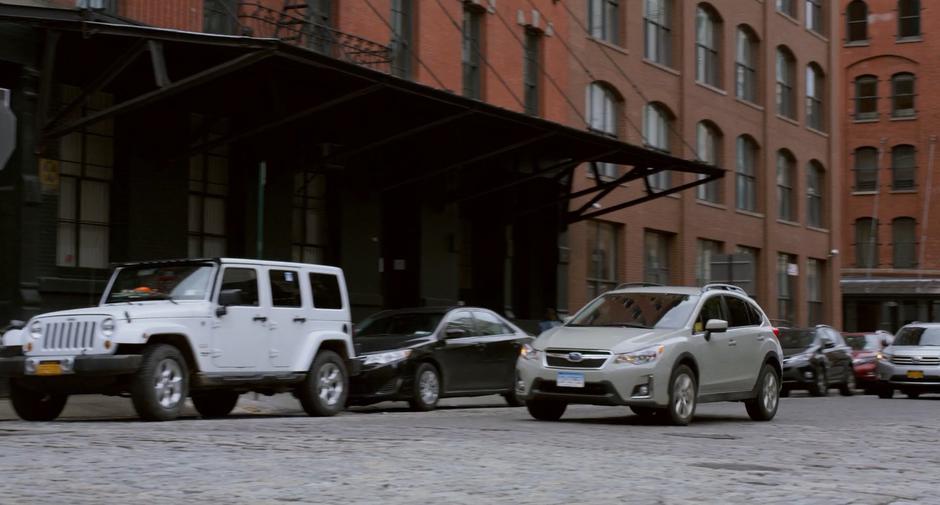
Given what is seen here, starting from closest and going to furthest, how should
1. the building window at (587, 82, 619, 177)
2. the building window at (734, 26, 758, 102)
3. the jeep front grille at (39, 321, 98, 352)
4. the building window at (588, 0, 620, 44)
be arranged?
the jeep front grille at (39, 321, 98, 352) → the building window at (587, 82, 619, 177) → the building window at (588, 0, 620, 44) → the building window at (734, 26, 758, 102)

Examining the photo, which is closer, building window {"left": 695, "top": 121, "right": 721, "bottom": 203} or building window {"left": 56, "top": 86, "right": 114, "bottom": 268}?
building window {"left": 56, "top": 86, "right": 114, "bottom": 268}

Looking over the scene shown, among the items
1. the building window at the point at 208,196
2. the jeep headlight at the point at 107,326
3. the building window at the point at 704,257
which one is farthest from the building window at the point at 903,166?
the jeep headlight at the point at 107,326

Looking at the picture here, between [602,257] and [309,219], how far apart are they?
479 inches

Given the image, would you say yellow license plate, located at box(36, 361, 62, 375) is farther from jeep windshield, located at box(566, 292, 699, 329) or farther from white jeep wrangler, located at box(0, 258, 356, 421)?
jeep windshield, located at box(566, 292, 699, 329)

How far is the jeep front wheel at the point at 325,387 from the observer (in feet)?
53.4

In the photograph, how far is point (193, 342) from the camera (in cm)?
1469

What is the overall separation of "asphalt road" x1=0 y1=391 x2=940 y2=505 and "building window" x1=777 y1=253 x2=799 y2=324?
31707mm

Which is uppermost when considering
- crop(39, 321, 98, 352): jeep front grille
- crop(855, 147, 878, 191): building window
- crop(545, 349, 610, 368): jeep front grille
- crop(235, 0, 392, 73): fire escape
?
crop(855, 147, 878, 191): building window

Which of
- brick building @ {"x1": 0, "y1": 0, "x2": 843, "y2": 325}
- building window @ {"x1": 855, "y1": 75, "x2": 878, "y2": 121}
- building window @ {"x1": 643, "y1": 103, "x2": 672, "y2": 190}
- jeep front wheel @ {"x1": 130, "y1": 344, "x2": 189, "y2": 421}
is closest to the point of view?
jeep front wheel @ {"x1": 130, "y1": 344, "x2": 189, "y2": 421}

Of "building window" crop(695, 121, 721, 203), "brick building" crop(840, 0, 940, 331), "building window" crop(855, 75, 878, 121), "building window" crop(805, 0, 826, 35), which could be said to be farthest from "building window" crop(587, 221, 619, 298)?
"building window" crop(855, 75, 878, 121)

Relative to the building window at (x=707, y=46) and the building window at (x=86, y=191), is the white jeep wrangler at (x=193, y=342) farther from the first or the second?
the building window at (x=707, y=46)

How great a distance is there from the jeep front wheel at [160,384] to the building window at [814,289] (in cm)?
3752

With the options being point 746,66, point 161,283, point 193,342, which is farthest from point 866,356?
point 193,342

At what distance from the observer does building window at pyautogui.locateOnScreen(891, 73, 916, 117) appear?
6250 cm
